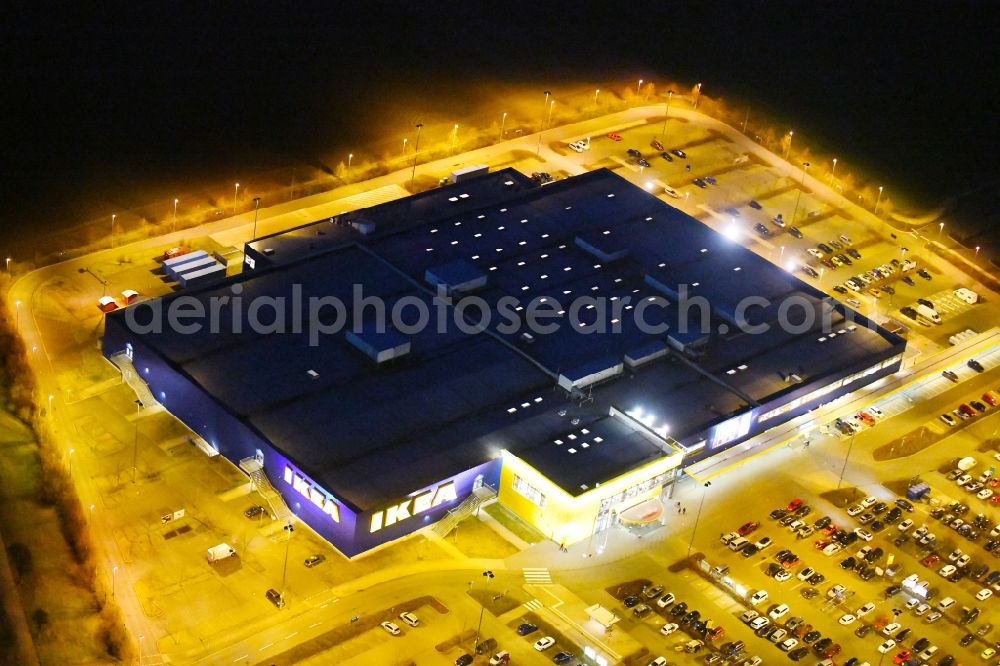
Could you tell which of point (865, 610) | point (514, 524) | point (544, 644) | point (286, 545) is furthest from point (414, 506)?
point (865, 610)

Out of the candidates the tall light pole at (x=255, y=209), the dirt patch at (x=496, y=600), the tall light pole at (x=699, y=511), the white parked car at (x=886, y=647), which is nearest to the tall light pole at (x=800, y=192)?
the tall light pole at (x=699, y=511)

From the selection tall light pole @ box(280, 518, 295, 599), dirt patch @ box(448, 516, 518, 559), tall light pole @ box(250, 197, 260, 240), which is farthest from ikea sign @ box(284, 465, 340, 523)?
tall light pole @ box(250, 197, 260, 240)

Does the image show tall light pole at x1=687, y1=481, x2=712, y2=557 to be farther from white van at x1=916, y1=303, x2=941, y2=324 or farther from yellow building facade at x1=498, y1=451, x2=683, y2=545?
white van at x1=916, y1=303, x2=941, y2=324

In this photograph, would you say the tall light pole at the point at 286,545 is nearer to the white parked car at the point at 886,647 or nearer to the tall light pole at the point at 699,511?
the tall light pole at the point at 699,511

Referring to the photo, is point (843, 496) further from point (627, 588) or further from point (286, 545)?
point (286, 545)

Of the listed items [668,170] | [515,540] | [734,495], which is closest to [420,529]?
[515,540]

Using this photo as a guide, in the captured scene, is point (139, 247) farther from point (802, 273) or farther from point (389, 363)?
point (802, 273)
